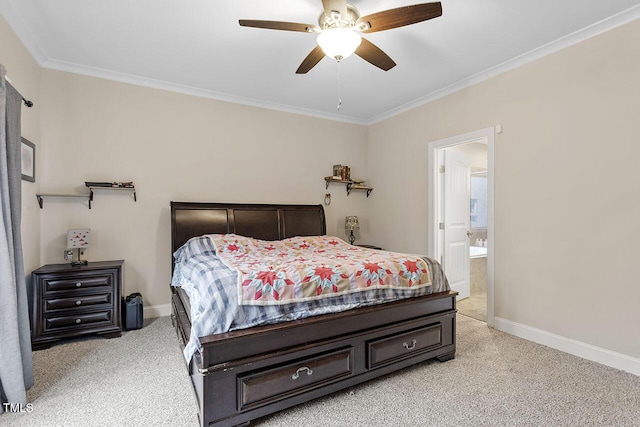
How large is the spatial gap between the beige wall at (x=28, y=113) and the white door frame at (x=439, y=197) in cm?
429

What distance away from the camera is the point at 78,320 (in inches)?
114

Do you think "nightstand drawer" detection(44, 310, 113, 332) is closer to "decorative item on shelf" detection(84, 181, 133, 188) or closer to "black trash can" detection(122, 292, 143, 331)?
"black trash can" detection(122, 292, 143, 331)

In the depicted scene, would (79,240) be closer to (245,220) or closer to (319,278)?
(245,220)

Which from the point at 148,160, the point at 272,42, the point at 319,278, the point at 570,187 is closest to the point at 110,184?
the point at 148,160

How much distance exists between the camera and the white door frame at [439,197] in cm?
339

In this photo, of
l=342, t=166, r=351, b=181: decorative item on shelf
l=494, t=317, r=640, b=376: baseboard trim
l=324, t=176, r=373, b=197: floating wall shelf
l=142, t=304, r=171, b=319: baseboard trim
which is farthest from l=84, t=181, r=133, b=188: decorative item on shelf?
l=494, t=317, r=640, b=376: baseboard trim

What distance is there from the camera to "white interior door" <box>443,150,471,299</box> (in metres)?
4.16

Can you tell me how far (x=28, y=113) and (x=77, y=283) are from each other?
1646mm

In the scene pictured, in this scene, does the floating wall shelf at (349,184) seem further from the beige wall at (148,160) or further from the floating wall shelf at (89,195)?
the floating wall shelf at (89,195)

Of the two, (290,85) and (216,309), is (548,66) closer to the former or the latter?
(290,85)

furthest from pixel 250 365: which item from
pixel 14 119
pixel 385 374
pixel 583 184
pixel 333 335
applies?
pixel 583 184

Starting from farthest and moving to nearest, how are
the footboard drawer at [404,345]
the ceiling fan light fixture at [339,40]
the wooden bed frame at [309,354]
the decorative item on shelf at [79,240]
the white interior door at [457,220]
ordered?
1. the white interior door at [457,220]
2. the decorative item on shelf at [79,240]
3. the footboard drawer at [404,345]
4. the ceiling fan light fixture at [339,40]
5. the wooden bed frame at [309,354]

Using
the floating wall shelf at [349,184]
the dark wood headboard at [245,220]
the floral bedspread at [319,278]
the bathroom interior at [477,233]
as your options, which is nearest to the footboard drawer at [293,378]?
the floral bedspread at [319,278]

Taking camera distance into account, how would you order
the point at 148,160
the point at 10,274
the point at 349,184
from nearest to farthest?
the point at 10,274, the point at 148,160, the point at 349,184
